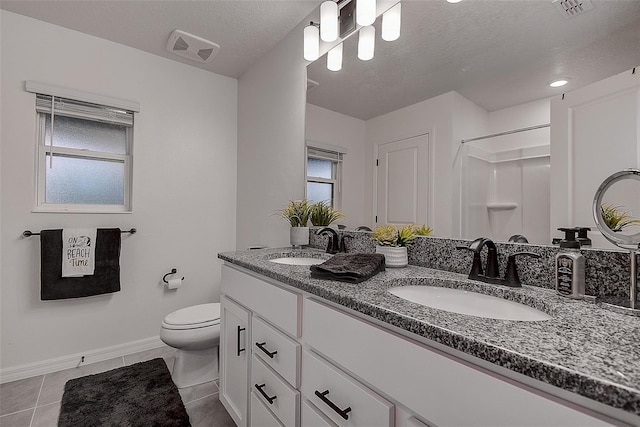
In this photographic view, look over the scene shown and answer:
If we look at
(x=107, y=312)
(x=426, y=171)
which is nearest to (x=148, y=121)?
(x=107, y=312)

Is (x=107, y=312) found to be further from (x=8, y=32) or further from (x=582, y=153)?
(x=582, y=153)

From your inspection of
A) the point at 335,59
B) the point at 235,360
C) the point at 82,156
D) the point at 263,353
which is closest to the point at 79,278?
the point at 82,156

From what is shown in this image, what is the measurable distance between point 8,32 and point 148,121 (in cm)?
91

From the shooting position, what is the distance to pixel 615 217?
79 centimetres

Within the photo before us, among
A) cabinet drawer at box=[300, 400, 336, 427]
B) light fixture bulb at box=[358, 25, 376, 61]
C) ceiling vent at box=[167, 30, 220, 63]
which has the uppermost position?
ceiling vent at box=[167, 30, 220, 63]

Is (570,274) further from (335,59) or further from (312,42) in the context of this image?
(312,42)

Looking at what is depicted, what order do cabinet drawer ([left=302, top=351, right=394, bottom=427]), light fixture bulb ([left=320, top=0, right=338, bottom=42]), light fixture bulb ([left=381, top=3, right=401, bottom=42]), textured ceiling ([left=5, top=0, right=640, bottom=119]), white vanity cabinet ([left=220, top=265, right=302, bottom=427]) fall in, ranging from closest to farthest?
cabinet drawer ([left=302, top=351, right=394, bottom=427])
textured ceiling ([left=5, top=0, right=640, bottom=119])
white vanity cabinet ([left=220, top=265, right=302, bottom=427])
light fixture bulb ([left=381, top=3, right=401, bottom=42])
light fixture bulb ([left=320, top=0, right=338, bottom=42])

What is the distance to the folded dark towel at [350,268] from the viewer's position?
94cm

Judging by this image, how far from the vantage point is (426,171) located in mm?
1270

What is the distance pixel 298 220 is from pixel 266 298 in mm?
847

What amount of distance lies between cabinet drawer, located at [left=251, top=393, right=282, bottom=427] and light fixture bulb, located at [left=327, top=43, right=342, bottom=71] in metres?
1.74

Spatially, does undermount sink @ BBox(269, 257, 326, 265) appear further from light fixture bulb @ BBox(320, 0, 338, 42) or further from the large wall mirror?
light fixture bulb @ BBox(320, 0, 338, 42)

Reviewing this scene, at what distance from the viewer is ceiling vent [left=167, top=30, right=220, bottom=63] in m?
2.19

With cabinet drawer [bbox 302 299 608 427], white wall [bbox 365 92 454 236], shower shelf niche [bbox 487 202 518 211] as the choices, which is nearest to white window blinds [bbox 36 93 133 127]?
white wall [bbox 365 92 454 236]
